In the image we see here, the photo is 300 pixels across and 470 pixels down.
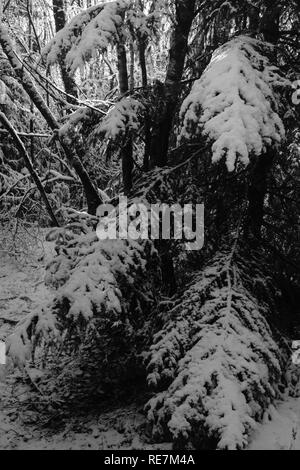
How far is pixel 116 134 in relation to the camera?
Answer: 13.1 ft

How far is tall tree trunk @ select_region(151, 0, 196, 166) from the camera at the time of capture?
4.47 metres

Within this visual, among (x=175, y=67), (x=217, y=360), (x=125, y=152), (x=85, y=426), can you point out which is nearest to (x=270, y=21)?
(x=175, y=67)

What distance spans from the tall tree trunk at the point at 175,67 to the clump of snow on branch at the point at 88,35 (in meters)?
0.66

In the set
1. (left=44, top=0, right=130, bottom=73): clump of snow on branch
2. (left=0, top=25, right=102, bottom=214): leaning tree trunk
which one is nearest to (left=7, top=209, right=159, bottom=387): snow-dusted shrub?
(left=0, top=25, right=102, bottom=214): leaning tree trunk

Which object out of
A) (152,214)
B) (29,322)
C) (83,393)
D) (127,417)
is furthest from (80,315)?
(83,393)

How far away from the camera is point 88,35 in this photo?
3904mm

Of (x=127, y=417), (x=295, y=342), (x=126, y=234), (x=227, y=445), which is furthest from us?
(x=127, y=417)

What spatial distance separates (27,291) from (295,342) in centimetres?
581

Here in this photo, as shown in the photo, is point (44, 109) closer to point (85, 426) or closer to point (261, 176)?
point (261, 176)

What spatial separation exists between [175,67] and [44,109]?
1.72m

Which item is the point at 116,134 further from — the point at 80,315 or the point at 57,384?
the point at 57,384

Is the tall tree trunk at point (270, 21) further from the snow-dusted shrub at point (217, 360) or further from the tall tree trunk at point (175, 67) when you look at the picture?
the snow-dusted shrub at point (217, 360)

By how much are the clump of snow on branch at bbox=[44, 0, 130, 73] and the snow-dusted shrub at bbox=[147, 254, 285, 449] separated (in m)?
2.37

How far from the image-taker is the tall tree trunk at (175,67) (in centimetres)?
447
